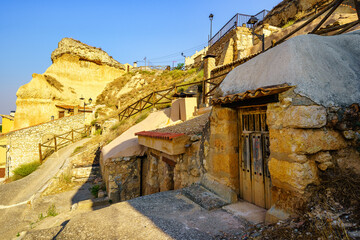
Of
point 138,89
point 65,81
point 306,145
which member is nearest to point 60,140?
point 65,81

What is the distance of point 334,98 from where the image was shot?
2535mm

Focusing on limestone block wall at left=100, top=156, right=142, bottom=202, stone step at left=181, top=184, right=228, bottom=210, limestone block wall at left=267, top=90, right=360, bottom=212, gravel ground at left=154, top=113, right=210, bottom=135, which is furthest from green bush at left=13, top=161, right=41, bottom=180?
limestone block wall at left=267, top=90, right=360, bottom=212

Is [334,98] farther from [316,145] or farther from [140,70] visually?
[140,70]

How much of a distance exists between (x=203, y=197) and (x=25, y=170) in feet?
53.4

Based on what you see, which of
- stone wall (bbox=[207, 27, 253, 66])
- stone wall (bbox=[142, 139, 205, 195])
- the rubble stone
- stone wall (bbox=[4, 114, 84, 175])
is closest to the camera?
the rubble stone

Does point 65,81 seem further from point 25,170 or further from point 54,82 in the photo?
point 25,170

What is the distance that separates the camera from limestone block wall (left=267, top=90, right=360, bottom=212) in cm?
241

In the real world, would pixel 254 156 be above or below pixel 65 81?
below

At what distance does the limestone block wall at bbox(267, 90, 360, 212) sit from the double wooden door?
673mm

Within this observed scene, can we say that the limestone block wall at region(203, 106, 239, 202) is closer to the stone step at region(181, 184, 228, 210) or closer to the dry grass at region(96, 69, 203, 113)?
the stone step at region(181, 184, 228, 210)

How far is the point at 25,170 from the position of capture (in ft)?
47.0

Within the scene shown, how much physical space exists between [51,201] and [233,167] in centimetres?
828

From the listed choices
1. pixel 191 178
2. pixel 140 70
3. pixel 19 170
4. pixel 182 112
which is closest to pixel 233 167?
pixel 191 178

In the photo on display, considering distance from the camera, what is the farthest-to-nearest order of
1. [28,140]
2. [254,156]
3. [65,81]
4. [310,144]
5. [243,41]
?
[65,81]
[28,140]
[243,41]
[254,156]
[310,144]
